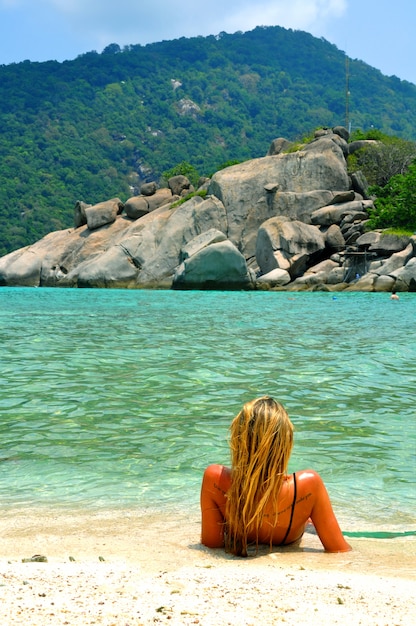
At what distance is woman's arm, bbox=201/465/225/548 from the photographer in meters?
3.89

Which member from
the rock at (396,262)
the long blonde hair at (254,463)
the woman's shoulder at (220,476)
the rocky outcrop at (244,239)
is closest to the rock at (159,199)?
the rocky outcrop at (244,239)

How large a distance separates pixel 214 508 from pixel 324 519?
619 millimetres

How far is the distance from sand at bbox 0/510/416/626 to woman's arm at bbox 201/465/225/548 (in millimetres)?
75

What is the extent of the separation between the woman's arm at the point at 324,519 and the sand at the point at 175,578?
0.20ft

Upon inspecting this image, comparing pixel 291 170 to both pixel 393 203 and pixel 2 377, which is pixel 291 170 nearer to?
pixel 393 203

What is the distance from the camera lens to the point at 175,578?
121 inches

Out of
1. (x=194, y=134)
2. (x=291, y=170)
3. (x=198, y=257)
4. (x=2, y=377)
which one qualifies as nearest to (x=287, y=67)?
(x=194, y=134)

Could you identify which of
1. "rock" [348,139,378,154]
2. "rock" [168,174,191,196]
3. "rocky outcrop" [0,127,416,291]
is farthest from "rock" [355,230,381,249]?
"rock" [168,174,191,196]

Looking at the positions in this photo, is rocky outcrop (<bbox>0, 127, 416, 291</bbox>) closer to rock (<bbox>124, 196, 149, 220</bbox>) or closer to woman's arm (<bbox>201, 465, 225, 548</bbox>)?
rock (<bbox>124, 196, 149, 220</bbox>)

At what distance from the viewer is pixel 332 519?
3891mm

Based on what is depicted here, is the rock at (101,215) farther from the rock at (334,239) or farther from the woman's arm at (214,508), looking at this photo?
the woman's arm at (214,508)

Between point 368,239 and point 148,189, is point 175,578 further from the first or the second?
point 148,189

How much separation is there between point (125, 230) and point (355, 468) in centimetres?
4444

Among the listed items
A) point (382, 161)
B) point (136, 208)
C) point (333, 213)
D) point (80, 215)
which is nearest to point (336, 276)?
point (333, 213)
